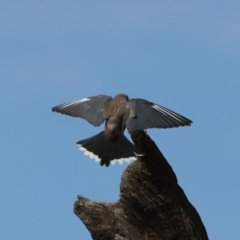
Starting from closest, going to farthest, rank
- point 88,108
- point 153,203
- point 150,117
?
point 153,203 < point 150,117 < point 88,108

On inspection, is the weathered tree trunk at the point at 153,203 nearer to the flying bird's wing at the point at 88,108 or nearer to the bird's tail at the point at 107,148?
the bird's tail at the point at 107,148

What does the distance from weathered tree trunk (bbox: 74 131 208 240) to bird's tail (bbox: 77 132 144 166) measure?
123mm

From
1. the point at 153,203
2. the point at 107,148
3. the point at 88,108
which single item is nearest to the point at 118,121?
the point at 107,148

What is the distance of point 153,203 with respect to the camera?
7488mm

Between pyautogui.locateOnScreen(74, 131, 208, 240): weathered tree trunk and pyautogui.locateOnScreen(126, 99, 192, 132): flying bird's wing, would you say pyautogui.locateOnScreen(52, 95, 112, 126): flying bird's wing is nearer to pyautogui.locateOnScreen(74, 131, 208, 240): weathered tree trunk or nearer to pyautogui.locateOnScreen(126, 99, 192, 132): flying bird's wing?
pyautogui.locateOnScreen(126, 99, 192, 132): flying bird's wing

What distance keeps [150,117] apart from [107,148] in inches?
23.0

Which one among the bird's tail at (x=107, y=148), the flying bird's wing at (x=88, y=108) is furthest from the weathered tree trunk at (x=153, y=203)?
the flying bird's wing at (x=88, y=108)

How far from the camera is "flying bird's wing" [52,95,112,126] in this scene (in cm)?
839

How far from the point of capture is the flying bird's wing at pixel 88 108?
27.5 ft

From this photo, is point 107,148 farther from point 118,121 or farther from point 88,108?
point 88,108

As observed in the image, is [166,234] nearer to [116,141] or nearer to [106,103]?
[116,141]

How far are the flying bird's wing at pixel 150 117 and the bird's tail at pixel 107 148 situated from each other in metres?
0.22

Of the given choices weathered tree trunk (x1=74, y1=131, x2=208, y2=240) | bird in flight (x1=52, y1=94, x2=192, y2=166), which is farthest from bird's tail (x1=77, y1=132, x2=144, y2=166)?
weathered tree trunk (x1=74, y1=131, x2=208, y2=240)

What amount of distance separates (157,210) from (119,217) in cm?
55
